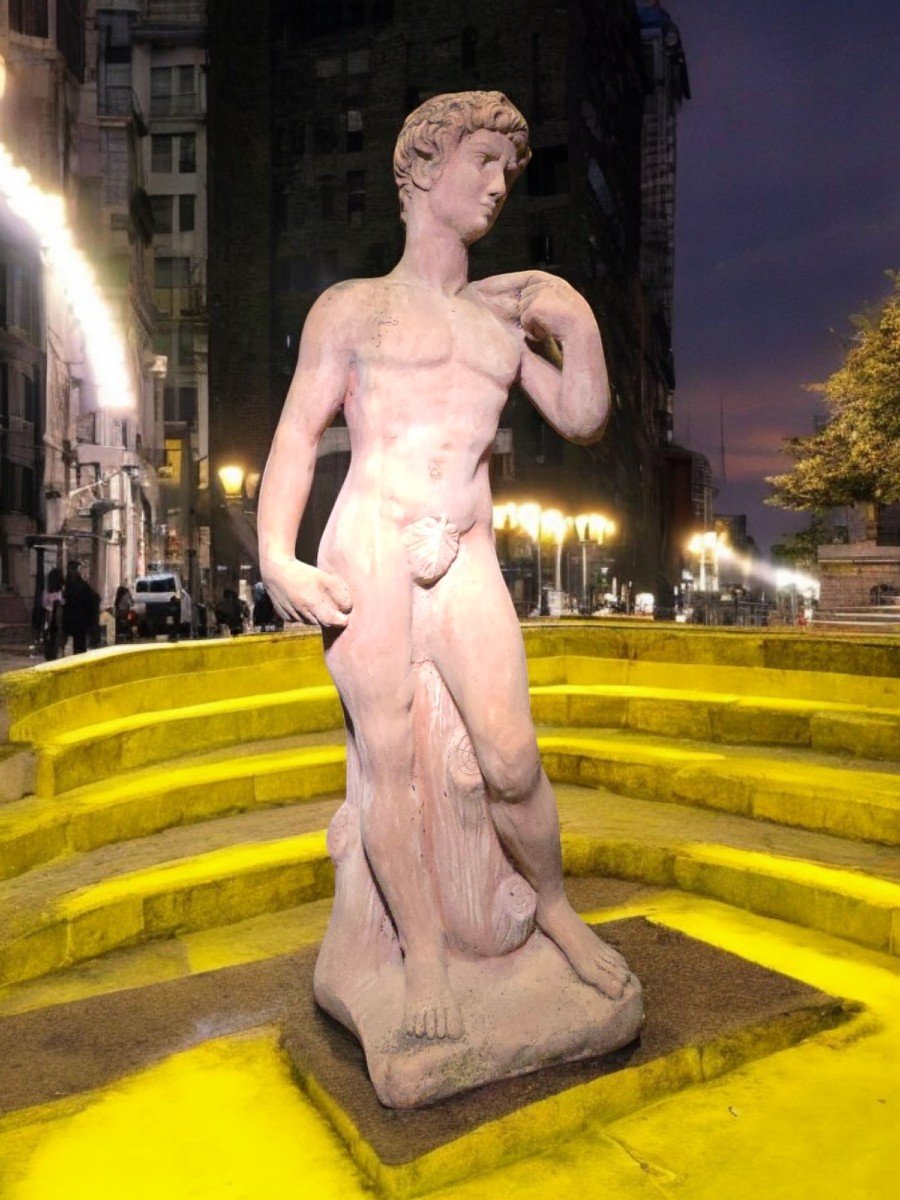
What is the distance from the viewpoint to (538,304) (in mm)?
2986

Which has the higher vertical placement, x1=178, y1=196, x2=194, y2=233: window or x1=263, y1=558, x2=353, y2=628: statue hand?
x1=178, y1=196, x2=194, y2=233: window

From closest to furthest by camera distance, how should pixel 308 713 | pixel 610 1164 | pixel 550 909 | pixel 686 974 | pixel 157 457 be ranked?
pixel 610 1164, pixel 550 909, pixel 686 974, pixel 308 713, pixel 157 457

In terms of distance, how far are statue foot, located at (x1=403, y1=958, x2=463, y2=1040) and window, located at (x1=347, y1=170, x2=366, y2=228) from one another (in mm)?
46675

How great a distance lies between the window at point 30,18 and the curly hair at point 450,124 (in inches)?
1130

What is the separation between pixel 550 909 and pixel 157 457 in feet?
134

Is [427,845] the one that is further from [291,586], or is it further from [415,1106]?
[291,586]

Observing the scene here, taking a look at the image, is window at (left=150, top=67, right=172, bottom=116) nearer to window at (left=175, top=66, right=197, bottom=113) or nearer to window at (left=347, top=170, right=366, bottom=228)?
window at (left=175, top=66, right=197, bottom=113)

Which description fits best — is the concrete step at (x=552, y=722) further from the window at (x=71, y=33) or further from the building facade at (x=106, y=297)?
the window at (x=71, y=33)

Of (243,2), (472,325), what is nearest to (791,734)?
(472,325)

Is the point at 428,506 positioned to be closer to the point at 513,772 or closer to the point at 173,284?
the point at 513,772

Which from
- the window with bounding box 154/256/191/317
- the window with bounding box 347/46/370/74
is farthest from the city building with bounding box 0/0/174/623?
the window with bounding box 347/46/370/74

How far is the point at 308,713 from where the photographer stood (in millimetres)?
6707

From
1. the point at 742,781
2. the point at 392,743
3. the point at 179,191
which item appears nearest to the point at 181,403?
the point at 179,191

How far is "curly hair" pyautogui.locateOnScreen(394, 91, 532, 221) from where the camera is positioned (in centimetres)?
286
